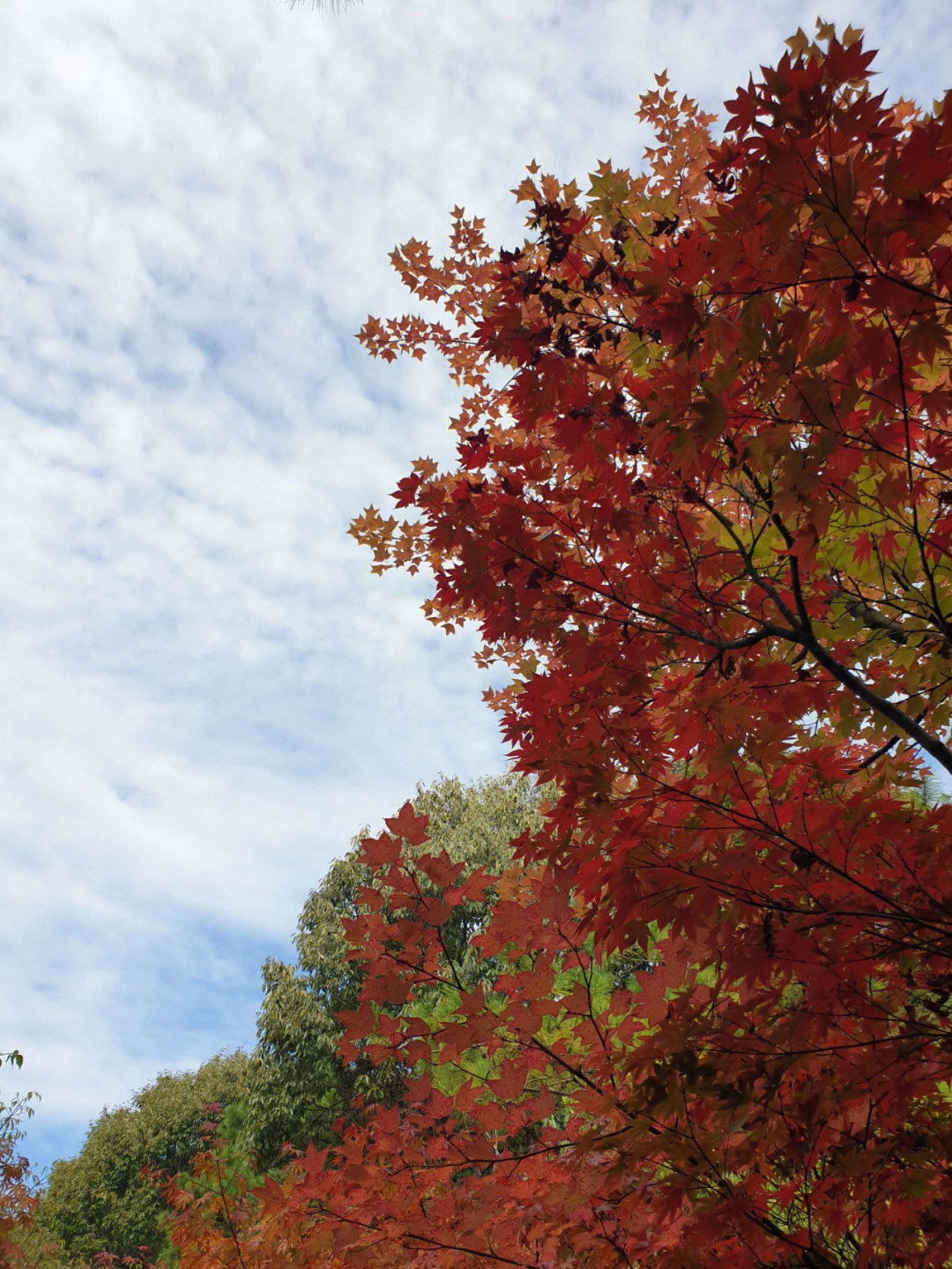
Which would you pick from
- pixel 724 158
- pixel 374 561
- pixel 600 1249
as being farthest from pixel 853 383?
pixel 374 561

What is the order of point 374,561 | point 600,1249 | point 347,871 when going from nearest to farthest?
1. point 600,1249
2. point 374,561
3. point 347,871

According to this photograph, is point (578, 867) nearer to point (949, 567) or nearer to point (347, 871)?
point (949, 567)

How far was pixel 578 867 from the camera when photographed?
2.38m

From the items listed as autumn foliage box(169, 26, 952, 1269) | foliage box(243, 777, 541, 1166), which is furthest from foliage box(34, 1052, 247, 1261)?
autumn foliage box(169, 26, 952, 1269)

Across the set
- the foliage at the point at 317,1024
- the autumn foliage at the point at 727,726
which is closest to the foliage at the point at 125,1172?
the foliage at the point at 317,1024

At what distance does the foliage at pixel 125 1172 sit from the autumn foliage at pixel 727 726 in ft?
75.0

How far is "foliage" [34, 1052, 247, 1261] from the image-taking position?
22797 mm

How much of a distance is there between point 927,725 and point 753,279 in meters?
1.97

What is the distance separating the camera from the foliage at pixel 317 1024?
1476 cm

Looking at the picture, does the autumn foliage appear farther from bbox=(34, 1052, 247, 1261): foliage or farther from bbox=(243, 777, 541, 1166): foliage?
bbox=(34, 1052, 247, 1261): foliage

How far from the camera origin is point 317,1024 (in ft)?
48.6

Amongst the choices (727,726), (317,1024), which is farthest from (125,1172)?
(727,726)

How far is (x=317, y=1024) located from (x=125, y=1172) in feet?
48.9

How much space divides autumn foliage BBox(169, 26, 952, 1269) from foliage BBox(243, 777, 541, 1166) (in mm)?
11702
